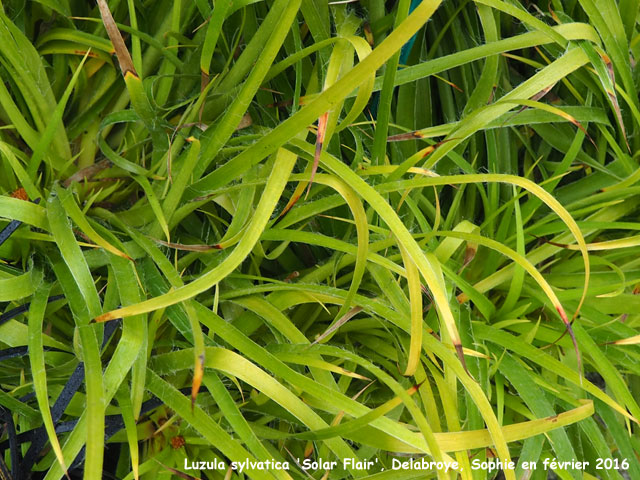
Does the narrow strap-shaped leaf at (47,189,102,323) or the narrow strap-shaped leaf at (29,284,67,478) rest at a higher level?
the narrow strap-shaped leaf at (47,189,102,323)

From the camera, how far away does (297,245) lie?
1.80 ft

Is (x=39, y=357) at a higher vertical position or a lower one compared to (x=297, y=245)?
lower

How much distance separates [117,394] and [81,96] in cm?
27

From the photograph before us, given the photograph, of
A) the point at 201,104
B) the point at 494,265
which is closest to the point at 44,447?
the point at 201,104

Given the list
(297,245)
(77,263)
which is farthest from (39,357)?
(297,245)

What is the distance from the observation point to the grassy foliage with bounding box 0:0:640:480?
401mm

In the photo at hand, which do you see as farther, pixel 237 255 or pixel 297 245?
pixel 297 245

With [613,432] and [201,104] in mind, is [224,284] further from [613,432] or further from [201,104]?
[613,432]

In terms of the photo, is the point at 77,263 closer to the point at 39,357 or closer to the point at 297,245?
the point at 39,357

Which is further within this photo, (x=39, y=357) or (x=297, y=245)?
(x=297, y=245)

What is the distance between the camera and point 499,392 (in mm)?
502

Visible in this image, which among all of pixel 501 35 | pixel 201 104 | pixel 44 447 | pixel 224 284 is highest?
pixel 501 35

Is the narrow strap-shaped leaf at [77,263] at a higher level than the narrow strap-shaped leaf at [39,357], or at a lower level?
higher

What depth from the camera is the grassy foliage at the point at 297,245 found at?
401 millimetres
